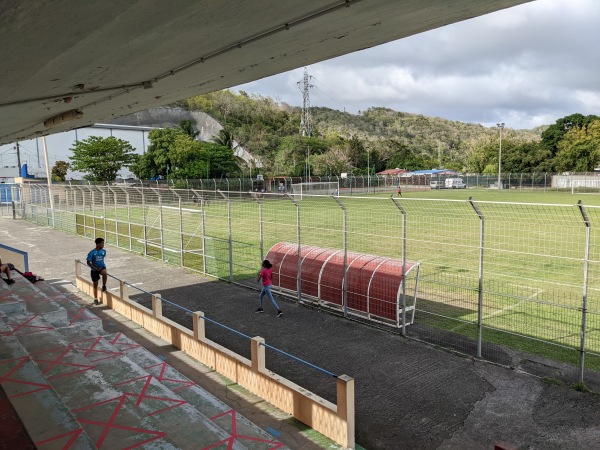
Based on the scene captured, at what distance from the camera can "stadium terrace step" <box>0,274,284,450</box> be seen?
540 cm

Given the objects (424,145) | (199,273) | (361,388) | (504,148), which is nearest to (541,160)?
(504,148)

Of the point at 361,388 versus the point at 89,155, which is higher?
the point at 89,155

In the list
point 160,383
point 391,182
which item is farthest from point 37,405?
point 391,182

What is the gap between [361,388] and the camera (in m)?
7.93

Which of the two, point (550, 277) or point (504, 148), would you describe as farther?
point (504, 148)

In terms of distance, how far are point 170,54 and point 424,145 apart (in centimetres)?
17678

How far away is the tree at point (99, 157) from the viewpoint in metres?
50.0

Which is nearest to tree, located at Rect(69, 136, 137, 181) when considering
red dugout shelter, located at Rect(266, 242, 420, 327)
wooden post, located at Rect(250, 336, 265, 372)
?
red dugout shelter, located at Rect(266, 242, 420, 327)

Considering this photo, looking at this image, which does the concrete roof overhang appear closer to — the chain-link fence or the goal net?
the chain-link fence

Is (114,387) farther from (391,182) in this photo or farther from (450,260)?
(391,182)

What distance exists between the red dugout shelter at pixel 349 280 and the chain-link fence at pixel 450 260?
12 centimetres

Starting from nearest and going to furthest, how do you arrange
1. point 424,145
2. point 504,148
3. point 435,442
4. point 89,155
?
1. point 435,442
2. point 89,155
3. point 504,148
4. point 424,145

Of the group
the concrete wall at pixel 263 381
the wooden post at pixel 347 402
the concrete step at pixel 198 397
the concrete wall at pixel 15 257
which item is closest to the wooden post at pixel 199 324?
the concrete wall at pixel 263 381

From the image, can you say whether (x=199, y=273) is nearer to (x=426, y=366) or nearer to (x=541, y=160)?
(x=426, y=366)
